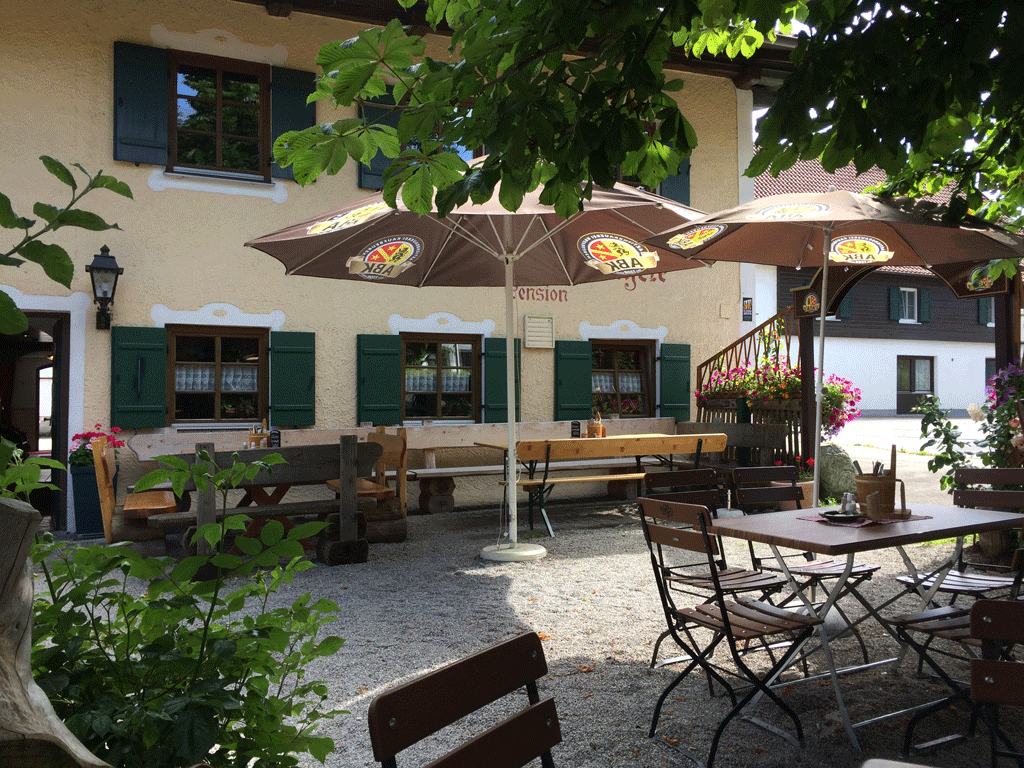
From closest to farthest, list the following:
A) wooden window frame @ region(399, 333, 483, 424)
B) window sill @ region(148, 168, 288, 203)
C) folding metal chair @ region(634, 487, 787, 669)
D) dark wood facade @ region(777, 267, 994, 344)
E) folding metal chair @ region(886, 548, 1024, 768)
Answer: folding metal chair @ region(886, 548, 1024, 768) < folding metal chair @ region(634, 487, 787, 669) < window sill @ region(148, 168, 288, 203) < wooden window frame @ region(399, 333, 483, 424) < dark wood facade @ region(777, 267, 994, 344)

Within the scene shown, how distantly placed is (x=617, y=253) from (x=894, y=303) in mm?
25112

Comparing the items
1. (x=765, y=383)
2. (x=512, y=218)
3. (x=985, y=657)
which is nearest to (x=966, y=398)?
(x=765, y=383)

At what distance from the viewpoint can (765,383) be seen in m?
9.54

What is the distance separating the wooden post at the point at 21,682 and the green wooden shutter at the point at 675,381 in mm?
9573

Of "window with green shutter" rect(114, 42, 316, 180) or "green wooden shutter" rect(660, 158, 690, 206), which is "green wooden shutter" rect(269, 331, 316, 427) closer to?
"window with green shutter" rect(114, 42, 316, 180)

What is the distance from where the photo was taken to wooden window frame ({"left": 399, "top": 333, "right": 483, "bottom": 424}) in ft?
30.7

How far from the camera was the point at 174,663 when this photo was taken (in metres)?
1.47

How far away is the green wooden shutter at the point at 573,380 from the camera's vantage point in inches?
389

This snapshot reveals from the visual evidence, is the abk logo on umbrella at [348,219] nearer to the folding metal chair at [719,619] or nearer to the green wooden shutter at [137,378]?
the folding metal chair at [719,619]

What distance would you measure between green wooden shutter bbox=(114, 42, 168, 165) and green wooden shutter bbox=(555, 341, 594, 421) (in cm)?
474

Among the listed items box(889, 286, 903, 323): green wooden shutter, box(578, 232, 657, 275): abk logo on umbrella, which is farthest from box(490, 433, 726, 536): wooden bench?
box(889, 286, 903, 323): green wooden shutter

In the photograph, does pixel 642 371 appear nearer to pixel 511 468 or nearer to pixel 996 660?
pixel 511 468

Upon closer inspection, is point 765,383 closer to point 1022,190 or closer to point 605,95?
point 1022,190

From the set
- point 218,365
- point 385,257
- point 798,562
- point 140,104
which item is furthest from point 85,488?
point 798,562
